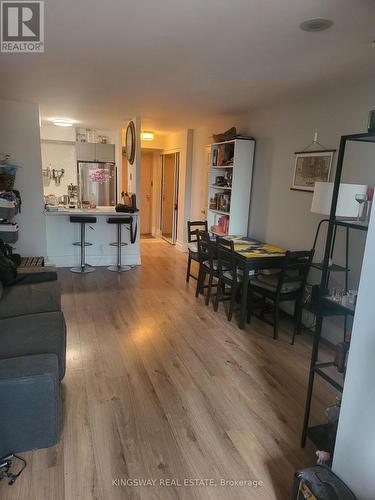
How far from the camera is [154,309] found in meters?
3.89

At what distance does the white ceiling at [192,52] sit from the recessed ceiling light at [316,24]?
0.13 ft

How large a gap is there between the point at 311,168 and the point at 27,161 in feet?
12.6

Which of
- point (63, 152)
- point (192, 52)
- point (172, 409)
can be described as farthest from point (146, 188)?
point (172, 409)

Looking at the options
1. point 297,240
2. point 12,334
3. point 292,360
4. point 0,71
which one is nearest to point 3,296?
point 12,334

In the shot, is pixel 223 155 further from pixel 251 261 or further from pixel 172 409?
pixel 172 409

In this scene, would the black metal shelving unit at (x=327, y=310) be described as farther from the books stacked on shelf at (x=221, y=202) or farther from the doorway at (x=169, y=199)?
the doorway at (x=169, y=199)

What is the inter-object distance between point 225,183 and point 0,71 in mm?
2906

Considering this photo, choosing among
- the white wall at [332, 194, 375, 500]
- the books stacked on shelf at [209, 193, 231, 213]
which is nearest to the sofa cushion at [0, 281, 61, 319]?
the white wall at [332, 194, 375, 500]

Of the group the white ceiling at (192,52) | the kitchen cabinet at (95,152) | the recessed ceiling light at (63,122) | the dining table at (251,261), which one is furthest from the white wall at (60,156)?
the dining table at (251,261)

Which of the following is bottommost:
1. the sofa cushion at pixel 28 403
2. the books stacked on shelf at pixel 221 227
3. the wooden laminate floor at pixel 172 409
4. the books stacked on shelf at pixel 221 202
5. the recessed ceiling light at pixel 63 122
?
the wooden laminate floor at pixel 172 409

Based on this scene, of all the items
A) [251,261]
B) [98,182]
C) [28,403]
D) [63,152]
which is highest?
[63,152]

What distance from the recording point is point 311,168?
A: 3.42 m

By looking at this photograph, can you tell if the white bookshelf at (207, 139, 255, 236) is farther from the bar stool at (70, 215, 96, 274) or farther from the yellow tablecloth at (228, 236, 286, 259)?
the bar stool at (70, 215, 96, 274)

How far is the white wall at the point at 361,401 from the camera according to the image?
133 cm
